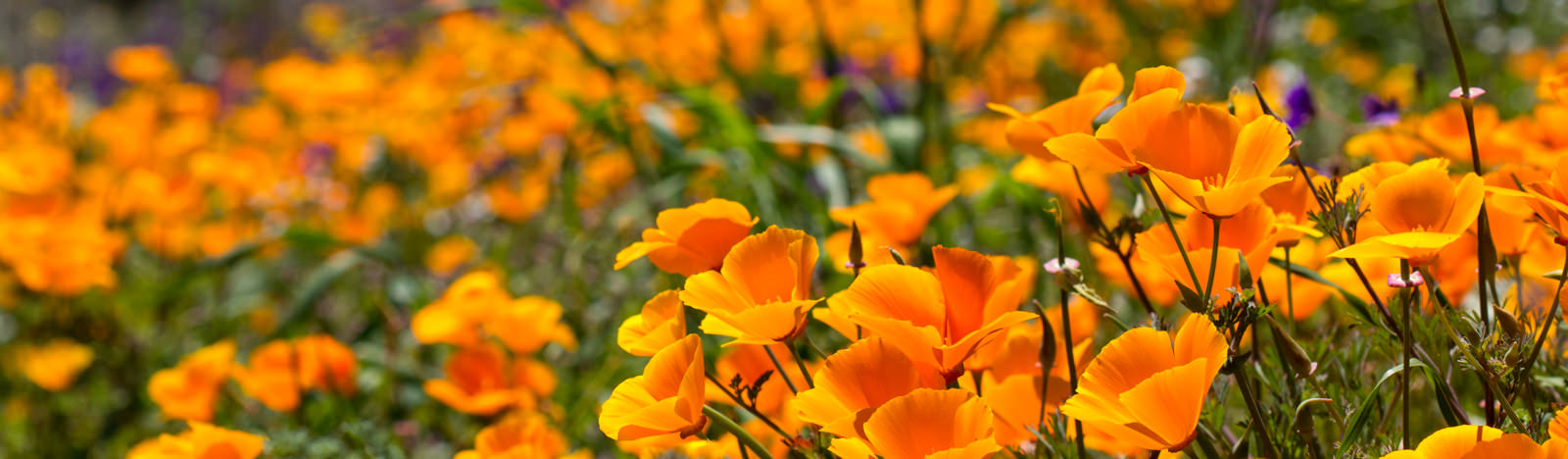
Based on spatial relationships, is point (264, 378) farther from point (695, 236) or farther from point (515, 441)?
point (695, 236)

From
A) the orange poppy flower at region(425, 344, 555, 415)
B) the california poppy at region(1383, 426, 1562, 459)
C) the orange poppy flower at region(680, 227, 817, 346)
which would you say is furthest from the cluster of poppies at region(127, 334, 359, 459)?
the california poppy at region(1383, 426, 1562, 459)

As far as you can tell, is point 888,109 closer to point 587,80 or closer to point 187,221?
point 587,80

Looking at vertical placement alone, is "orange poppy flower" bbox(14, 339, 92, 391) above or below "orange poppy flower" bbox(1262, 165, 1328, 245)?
below

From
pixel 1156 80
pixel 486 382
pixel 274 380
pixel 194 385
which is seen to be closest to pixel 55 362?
pixel 194 385

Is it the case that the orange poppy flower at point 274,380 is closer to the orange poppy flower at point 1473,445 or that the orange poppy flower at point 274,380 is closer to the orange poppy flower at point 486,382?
the orange poppy flower at point 486,382

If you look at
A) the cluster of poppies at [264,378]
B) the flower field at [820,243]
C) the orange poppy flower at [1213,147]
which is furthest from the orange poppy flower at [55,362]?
the orange poppy flower at [1213,147]

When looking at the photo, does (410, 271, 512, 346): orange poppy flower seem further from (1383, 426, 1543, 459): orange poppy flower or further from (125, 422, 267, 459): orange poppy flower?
(1383, 426, 1543, 459): orange poppy flower
